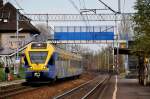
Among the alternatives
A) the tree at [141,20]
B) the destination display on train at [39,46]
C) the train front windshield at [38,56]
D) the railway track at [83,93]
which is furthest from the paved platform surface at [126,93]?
the destination display on train at [39,46]

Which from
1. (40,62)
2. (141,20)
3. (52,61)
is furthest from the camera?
(141,20)

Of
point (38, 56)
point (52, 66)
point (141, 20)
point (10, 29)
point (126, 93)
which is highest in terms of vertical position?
point (10, 29)

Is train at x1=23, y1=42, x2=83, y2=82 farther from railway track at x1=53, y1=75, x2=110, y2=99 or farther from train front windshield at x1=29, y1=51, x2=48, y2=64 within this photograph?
railway track at x1=53, y1=75, x2=110, y2=99

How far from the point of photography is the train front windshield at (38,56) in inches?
1410

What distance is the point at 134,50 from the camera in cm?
3847

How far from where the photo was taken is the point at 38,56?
3603 centimetres

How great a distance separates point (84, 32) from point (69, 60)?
29.1 metres

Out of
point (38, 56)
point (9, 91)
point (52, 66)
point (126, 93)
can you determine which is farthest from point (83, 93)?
point (38, 56)

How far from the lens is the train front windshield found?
117ft

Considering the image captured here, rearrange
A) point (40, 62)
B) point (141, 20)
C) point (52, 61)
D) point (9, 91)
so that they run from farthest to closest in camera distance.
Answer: point (141, 20) → point (52, 61) → point (40, 62) → point (9, 91)

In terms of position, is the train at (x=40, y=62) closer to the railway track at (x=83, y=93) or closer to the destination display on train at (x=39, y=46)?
the destination display on train at (x=39, y=46)

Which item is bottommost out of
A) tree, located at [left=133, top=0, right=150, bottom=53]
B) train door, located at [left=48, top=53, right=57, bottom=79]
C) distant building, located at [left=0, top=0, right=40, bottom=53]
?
train door, located at [left=48, top=53, right=57, bottom=79]

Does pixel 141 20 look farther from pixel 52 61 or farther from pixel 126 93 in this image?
pixel 126 93

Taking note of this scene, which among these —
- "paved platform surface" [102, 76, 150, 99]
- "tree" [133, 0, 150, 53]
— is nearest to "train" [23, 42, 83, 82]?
"paved platform surface" [102, 76, 150, 99]
